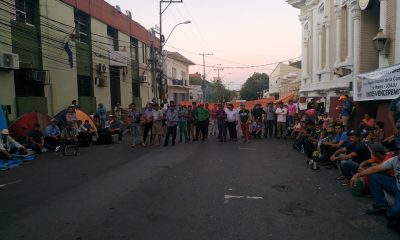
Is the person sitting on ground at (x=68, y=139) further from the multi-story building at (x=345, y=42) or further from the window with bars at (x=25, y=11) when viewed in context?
the multi-story building at (x=345, y=42)

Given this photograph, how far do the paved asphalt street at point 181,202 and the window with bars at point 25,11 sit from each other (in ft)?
28.2

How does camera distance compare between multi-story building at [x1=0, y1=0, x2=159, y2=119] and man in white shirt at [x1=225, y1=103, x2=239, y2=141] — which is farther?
man in white shirt at [x1=225, y1=103, x2=239, y2=141]

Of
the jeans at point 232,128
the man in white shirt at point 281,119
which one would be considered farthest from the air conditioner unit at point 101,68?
the man in white shirt at point 281,119

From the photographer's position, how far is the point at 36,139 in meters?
13.4

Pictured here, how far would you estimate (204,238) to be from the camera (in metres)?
4.77

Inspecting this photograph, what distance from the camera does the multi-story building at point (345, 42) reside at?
12.5m

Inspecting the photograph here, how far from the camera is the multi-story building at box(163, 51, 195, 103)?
48066mm

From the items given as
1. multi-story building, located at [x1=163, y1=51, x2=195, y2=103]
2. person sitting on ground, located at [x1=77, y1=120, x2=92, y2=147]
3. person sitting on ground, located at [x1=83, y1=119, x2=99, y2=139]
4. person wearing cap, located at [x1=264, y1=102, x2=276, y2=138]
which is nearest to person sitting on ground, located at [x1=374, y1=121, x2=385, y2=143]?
person wearing cap, located at [x1=264, y1=102, x2=276, y2=138]

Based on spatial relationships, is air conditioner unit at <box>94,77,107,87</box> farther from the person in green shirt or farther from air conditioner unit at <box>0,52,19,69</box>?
the person in green shirt

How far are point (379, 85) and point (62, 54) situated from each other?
1536 centimetres

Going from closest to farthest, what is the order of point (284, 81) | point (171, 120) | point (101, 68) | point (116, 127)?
point (171, 120), point (116, 127), point (101, 68), point (284, 81)

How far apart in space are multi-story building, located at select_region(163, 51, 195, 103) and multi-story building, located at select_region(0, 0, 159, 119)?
17327 mm

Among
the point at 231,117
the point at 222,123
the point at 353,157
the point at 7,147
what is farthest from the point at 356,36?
the point at 7,147

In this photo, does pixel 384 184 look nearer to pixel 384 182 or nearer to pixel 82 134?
pixel 384 182
